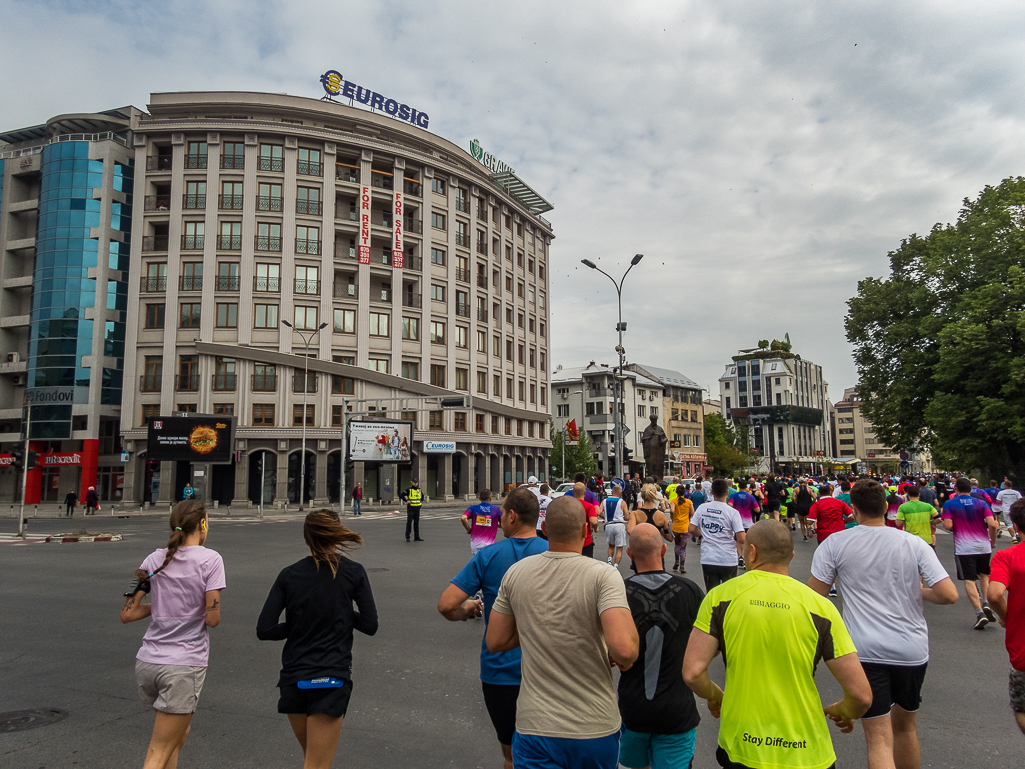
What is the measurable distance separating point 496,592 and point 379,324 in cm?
4464

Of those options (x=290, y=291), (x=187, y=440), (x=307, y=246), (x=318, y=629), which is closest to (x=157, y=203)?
(x=307, y=246)

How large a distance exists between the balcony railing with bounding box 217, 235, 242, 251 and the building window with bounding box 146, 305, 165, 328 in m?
5.56

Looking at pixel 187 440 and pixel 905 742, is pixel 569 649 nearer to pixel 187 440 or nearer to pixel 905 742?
pixel 905 742

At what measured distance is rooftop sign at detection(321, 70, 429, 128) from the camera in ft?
157

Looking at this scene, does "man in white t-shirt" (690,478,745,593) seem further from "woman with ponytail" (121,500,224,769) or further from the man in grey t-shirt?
"woman with ponytail" (121,500,224,769)

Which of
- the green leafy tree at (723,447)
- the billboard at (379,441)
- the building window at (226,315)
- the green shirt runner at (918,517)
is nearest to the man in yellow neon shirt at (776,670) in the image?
the green shirt runner at (918,517)

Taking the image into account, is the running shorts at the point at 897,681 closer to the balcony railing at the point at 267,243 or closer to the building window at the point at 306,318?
the building window at the point at 306,318

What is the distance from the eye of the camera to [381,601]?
10.5 metres

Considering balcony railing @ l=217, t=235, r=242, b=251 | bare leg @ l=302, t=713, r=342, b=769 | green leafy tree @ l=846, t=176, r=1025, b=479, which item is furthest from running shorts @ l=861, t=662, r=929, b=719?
balcony railing @ l=217, t=235, r=242, b=251

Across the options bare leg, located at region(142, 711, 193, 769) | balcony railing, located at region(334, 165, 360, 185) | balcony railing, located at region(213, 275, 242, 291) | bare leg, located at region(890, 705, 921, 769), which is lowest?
bare leg, located at region(890, 705, 921, 769)

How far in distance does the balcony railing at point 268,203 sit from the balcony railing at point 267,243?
1.97 m

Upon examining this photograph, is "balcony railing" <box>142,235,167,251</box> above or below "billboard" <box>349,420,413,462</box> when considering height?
above

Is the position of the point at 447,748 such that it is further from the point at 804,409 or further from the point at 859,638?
the point at 804,409

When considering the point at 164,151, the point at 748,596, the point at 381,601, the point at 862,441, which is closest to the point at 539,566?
the point at 748,596
